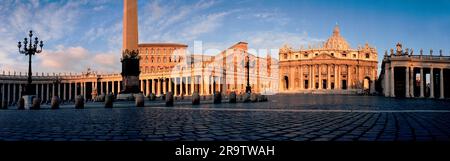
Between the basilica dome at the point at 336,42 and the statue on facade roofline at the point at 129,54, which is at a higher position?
the basilica dome at the point at 336,42

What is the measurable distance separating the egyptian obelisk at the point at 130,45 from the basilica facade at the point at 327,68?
222 feet

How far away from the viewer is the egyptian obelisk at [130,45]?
1070 inches

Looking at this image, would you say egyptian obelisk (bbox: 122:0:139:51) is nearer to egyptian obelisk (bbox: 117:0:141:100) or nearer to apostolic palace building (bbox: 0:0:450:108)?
egyptian obelisk (bbox: 117:0:141:100)

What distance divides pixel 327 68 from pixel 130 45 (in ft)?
253

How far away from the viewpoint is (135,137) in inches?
204

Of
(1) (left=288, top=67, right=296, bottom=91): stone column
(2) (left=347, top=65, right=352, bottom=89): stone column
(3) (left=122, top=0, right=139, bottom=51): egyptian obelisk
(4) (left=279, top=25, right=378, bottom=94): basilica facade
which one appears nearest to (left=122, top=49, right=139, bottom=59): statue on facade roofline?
(3) (left=122, top=0, right=139, bottom=51): egyptian obelisk

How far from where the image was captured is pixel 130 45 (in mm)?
27594

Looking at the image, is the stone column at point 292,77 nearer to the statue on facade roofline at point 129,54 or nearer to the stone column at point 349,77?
the stone column at point 349,77

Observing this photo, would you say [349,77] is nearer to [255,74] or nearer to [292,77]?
[292,77]

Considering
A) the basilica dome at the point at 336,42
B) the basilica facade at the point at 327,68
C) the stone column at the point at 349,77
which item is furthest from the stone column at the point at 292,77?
the basilica dome at the point at 336,42

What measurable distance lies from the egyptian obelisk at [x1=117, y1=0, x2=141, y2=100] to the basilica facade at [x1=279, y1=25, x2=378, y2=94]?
67589 mm
